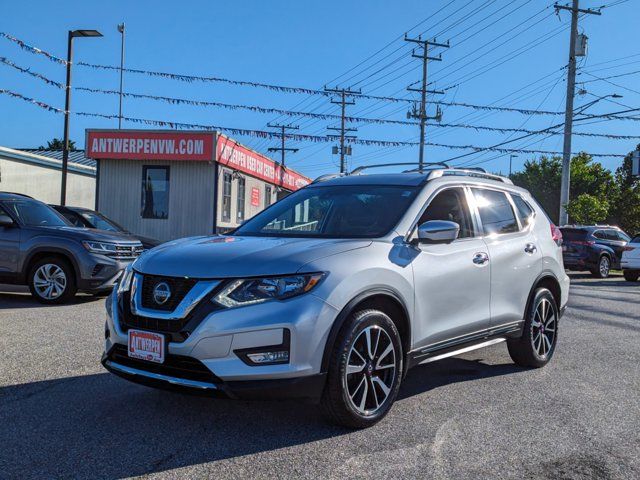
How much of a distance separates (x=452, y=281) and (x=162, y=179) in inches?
684

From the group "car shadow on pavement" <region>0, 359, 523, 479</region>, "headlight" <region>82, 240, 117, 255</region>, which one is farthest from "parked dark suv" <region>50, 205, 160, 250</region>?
"car shadow on pavement" <region>0, 359, 523, 479</region>

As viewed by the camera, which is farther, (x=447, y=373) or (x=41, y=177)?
(x=41, y=177)

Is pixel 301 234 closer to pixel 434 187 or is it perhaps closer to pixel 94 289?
pixel 434 187

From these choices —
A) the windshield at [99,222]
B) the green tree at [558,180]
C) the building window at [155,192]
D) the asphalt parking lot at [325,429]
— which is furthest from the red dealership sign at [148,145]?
the green tree at [558,180]

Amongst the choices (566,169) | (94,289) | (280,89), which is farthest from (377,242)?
(566,169)

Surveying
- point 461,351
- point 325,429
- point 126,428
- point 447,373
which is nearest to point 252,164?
point 447,373

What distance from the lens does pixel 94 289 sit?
9672 mm

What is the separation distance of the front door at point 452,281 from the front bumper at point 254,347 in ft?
3.47

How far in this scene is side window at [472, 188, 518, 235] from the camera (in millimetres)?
5387

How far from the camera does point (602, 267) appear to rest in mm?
19672

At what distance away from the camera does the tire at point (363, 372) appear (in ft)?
12.3

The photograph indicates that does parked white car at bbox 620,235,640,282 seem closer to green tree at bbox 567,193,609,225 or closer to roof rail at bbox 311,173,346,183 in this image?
green tree at bbox 567,193,609,225

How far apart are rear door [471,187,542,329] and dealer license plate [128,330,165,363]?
9.16ft

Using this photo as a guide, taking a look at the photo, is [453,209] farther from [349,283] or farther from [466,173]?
[349,283]
